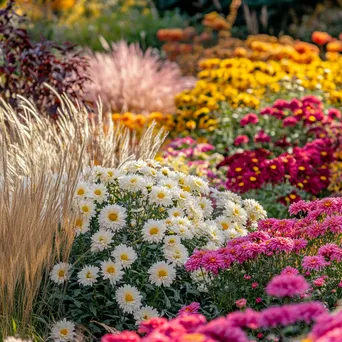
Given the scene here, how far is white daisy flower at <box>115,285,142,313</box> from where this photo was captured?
13.1 ft

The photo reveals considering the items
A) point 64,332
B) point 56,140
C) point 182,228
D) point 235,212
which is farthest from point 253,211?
point 64,332

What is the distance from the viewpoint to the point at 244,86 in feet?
30.9

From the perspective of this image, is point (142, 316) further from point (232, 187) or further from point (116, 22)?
point (116, 22)

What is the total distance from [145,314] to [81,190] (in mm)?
837

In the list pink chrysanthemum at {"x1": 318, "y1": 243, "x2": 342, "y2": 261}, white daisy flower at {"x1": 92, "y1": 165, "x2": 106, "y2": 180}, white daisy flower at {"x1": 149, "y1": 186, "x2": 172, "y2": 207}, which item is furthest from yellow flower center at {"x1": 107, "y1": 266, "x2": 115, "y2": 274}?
pink chrysanthemum at {"x1": 318, "y1": 243, "x2": 342, "y2": 261}

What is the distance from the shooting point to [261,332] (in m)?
3.79

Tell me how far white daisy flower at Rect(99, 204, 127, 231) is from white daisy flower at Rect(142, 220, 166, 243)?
0.14 metres

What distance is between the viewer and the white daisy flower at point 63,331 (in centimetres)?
392

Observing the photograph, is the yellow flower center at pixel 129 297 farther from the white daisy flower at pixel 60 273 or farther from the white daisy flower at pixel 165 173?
the white daisy flower at pixel 165 173

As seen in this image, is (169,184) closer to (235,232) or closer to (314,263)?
(235,232)

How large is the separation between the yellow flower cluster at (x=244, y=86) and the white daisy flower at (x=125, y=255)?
14.9ft

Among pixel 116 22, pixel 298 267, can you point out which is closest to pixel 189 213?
pixel 298 267

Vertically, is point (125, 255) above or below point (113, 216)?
below

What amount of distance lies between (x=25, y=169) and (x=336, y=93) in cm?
514
